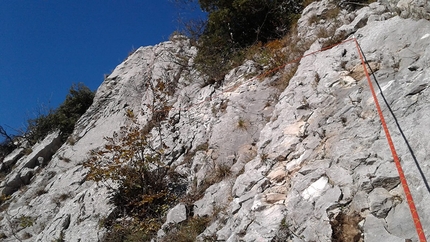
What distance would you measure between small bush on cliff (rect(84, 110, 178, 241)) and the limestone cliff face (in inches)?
13.8

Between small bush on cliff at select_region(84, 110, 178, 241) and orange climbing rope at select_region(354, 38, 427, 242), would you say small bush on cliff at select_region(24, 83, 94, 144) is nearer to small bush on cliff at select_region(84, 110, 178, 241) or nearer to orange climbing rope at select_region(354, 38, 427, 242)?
small bush on cliff at select_region(84, 110, 178, 241)

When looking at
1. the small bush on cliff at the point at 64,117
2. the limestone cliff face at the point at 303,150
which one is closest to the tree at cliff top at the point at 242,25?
the limestone cliff face at the point at 303,150

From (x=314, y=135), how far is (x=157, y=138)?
489 centimetres

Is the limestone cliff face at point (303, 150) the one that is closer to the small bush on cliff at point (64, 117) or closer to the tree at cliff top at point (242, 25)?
the tree at cliff top at point (242, 25)

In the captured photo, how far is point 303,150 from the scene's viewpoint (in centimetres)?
477

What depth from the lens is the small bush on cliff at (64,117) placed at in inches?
543

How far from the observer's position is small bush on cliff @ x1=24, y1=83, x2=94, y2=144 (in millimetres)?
13781

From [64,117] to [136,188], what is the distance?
812 cm

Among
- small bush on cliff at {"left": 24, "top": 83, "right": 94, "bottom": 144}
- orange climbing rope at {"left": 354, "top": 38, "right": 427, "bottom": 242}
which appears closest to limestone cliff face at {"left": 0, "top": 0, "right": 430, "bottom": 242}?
orange climbing rope at {"left": 354, "top": 38, "right": 427, "bottom": 242}

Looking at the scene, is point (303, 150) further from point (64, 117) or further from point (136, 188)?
point (64, 117)

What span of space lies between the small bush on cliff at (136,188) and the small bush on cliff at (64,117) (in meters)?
6.62

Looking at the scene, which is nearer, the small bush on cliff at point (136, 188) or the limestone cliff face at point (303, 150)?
the limestone cliff face at point (303, 150)

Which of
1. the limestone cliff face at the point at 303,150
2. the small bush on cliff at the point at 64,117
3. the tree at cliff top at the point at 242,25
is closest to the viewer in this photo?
the limestone cliff face at the point at 303,150

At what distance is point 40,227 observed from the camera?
29.1ft
